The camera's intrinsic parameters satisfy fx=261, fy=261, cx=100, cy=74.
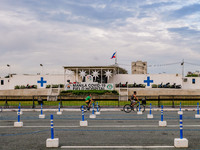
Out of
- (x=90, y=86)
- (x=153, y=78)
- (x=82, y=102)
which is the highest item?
(x=153, y=78)

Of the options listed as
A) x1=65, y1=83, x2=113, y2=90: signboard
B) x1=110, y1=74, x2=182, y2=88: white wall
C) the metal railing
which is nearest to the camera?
the metal railing

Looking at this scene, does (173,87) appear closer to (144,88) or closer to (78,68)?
(144,88)

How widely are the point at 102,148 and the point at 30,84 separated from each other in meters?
44.8

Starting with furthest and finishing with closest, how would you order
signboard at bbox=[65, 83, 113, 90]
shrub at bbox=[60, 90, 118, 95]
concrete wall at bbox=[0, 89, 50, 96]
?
concrete wall at bbox=[0, 89, 50, 96], signboard at bbox=[65, 83, 113, 90], shrub at bbox=[60, 90, 118, 95]

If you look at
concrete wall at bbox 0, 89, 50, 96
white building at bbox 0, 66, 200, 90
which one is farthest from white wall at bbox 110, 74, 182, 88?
concrete wall at bbox 0, 89, 50, 96

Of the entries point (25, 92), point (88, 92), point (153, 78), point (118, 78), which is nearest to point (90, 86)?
point (88, 92)

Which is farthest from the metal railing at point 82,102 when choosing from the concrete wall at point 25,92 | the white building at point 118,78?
the white building at point 118,78

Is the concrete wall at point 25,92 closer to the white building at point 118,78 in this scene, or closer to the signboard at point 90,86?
the white building at point 118,78

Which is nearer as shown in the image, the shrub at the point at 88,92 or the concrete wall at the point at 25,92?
the shrub at the point at 88,92

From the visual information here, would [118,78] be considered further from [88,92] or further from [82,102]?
[82,102]

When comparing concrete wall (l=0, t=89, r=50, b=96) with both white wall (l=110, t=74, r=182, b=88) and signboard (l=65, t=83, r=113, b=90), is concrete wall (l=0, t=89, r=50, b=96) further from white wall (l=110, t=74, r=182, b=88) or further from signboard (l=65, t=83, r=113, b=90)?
white wall (l=110, t=74, r=182, b=88)

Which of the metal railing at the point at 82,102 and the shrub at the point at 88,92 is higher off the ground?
the shrub at the point at 88,92

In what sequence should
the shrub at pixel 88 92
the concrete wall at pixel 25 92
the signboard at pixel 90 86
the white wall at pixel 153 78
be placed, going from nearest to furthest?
the shrub at pixel 88 92
the signboard at pixel 90 86
the concrete wall at pixel 25 92
the white wall at pixel 153 78

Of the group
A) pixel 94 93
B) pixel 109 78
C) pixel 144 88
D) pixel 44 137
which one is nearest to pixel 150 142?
pixel 44 137
